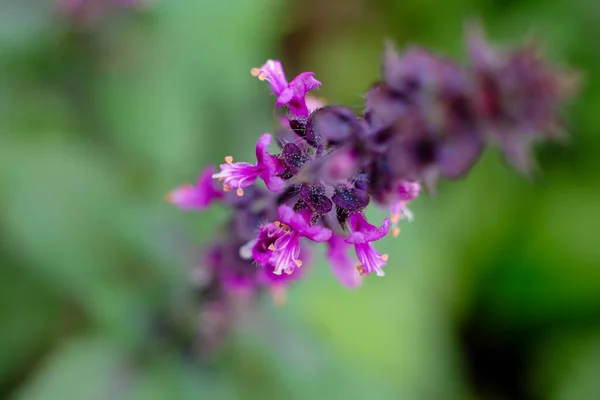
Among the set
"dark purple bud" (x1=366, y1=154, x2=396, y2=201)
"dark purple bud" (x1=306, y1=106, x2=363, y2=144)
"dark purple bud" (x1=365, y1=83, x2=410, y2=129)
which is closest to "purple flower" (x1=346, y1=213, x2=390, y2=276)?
Result: "dark purple bud" (x1=366, y1=154, x2=396, y2=201)

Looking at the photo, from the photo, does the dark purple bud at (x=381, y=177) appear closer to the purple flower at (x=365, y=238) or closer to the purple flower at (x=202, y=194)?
the purple flower at (x=365, y=238)

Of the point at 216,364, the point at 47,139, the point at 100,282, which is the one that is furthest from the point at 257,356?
the point at 47,139

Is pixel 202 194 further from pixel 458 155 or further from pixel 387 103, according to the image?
pixel 458 155

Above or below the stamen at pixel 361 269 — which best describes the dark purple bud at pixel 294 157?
above

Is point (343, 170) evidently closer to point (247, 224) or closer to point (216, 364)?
point (247, 224)

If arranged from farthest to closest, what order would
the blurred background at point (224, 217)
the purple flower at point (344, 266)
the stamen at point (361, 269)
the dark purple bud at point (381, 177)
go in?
the blurred background at point (224, 217) → the purple flower at point (344, 266) → the stamen at point (361, 269) → the dark purple bud at point (381, 177)

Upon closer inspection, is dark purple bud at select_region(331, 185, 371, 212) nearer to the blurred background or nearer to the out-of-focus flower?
the out-of-focus flower

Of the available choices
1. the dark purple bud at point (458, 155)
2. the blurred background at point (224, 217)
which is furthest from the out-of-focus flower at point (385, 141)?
the blurred background at point (224, 217)
